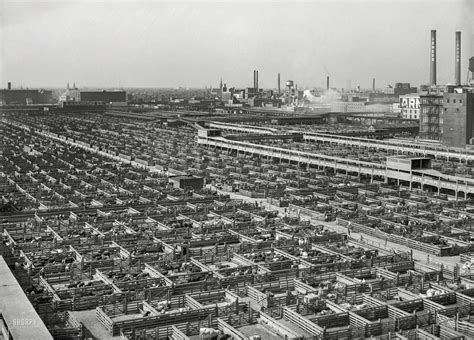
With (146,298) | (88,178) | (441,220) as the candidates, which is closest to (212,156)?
(88,178)

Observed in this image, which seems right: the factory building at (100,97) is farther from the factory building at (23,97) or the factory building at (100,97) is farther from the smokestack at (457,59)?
the smokestack at (457,59)

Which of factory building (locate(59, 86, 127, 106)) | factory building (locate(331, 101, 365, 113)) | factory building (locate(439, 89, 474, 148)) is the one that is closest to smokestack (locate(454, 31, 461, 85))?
factory building (locate(439, 89, 474, 148))

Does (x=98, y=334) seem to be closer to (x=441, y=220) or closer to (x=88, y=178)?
(x=441, y=220)

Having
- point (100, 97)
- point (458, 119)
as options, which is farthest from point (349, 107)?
point (458, 119)

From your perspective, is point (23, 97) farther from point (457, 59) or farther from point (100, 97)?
point (457, 59)

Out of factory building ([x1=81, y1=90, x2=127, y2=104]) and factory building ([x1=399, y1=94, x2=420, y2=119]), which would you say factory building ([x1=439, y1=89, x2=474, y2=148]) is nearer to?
factory building ([x1=399, y1=94, x2=420, y2=119])
